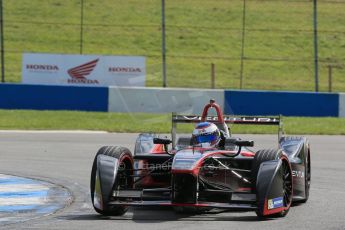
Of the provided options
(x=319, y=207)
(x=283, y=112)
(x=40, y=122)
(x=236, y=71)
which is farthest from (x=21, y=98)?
(x=319, y=207)

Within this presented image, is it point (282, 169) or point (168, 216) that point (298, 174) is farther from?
point (168, 216)

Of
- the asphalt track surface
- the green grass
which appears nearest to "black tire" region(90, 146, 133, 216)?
the asphalt track surface

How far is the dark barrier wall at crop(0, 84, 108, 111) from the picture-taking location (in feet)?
83.8

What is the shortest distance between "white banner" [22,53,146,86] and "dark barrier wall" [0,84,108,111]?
4.12ft

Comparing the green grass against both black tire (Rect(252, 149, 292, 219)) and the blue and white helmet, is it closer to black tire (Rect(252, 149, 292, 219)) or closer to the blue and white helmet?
the blue and white helmet

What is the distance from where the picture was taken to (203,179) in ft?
34.5

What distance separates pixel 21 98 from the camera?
25.8 metres

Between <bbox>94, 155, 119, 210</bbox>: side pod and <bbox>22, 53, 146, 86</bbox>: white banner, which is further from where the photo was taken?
<bbox>22, 53, 146, 86</bbox>: white banner

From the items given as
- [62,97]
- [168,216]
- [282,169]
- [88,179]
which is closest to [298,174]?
[282,169]

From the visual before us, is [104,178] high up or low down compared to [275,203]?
up

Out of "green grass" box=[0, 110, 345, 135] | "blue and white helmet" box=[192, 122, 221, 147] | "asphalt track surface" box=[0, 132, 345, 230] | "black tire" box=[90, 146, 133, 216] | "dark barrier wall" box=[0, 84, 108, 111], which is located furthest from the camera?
"dark barrier wall" box=[0, 84, 108, 111]

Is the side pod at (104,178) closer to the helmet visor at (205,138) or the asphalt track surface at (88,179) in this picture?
the asphalt track surface at (88,179)

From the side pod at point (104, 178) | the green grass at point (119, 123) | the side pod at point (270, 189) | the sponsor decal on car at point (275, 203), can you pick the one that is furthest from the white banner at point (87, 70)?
the sponsor decal on car at point (275, 203)

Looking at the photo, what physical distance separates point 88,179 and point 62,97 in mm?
11870
